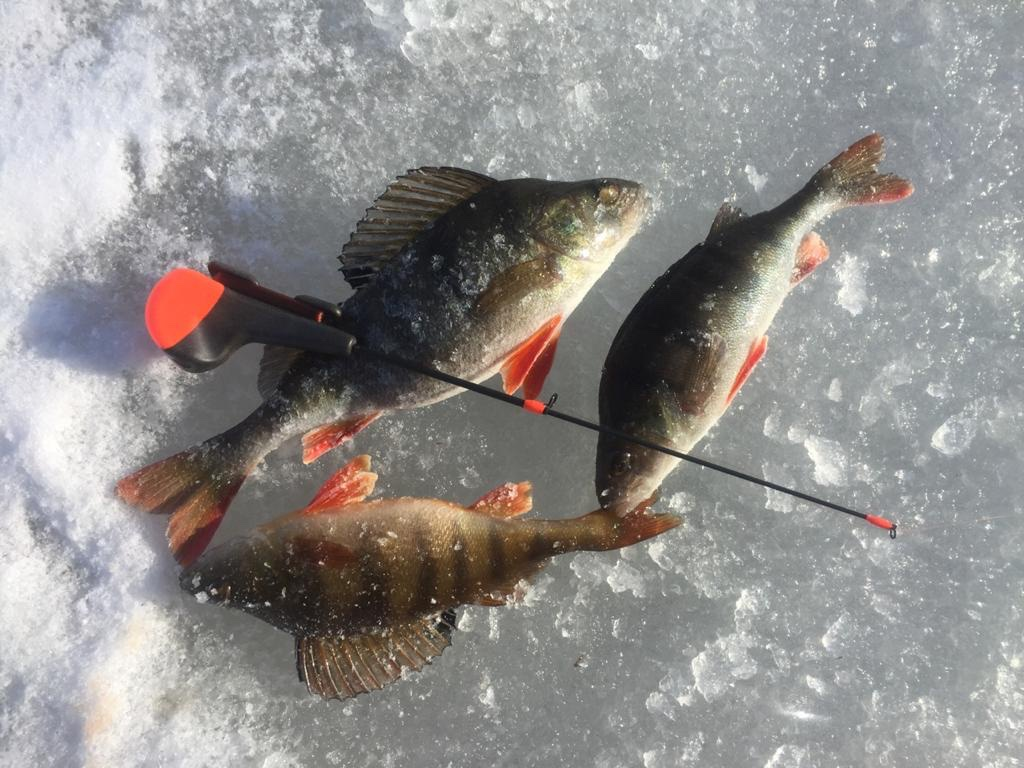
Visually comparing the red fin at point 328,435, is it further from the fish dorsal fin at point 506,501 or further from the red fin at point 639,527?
the red fin at point 639,527

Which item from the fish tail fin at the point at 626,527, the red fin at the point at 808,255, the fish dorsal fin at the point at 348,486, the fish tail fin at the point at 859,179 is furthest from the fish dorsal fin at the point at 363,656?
the fish tail fin at the point at 859,179

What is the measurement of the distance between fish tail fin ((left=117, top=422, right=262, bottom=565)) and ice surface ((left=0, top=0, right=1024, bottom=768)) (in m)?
0.25

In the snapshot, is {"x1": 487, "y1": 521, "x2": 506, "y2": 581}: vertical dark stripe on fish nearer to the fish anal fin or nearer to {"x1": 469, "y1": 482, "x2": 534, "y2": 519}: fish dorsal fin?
{"x1": 469, "y1": 482, "x2": 534, "y2": 519}: fish dorsal fin

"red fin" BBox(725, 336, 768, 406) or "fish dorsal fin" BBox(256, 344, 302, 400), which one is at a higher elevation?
"fish dorsal fin" BBox(256, 344, 302, 400)

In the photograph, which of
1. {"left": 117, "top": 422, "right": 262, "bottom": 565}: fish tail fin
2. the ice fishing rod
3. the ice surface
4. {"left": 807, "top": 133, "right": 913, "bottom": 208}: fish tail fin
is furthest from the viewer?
the ice surface

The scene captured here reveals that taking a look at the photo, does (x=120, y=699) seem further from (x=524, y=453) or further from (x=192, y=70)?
(x=192, y=70)

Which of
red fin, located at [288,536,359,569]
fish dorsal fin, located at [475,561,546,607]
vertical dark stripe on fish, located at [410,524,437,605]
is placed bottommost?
fish dorsal fin, located at [475,561,546,607]

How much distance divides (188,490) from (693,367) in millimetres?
1608

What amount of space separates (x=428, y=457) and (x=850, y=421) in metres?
1.57

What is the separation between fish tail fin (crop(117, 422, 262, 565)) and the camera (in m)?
2.10

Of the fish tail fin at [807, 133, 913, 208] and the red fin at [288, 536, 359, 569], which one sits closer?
the red fin at [288, 536, 359, 569]

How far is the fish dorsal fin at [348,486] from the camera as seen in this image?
216 centimetres

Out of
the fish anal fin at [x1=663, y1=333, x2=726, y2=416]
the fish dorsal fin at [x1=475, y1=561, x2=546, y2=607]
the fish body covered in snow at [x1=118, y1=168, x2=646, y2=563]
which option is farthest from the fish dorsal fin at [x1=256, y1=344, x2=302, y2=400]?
the fish anal fin at [x1=663, y1=333, x2=726, y2=416]

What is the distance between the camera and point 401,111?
248cm
